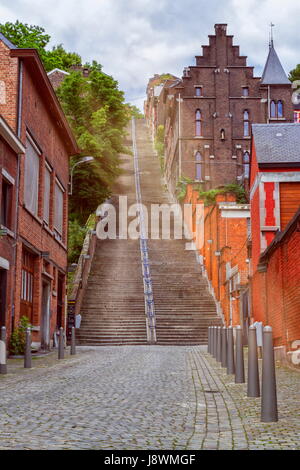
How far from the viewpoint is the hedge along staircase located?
2684 centimetres

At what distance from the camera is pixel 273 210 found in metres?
20.0

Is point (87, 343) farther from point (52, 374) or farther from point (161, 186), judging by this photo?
point (161, 186)

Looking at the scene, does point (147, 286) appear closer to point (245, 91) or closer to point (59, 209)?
point (59, 209)

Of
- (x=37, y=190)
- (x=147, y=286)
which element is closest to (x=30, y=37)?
(x=147, y=286)

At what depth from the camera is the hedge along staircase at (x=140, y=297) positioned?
26.8 meters

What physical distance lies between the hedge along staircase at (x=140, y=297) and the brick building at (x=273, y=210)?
21.2 feet

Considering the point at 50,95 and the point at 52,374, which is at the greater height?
the point at 50,95

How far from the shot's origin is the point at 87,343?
2625 centimetres

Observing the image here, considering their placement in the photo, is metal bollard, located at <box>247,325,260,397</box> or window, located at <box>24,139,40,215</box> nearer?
metal bollard, located at <box>247,325,260,397</box>

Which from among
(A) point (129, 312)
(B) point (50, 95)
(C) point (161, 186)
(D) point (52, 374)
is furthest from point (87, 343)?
(C) point (161, 186)

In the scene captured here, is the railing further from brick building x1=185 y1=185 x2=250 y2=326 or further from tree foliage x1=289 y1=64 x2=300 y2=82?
tree foliage x1=289 y1=64 x2=300 y2=82

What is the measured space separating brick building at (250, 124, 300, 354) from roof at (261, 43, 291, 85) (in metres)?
32.6

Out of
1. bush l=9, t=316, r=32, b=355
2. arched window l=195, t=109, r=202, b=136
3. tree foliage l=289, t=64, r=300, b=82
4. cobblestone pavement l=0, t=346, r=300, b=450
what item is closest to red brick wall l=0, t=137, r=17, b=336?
bush l=9, t=316, r=32, b=355
